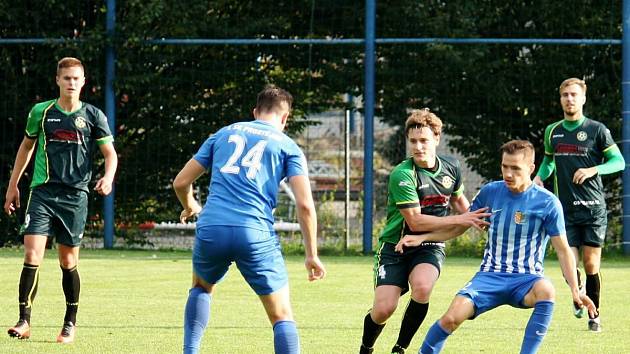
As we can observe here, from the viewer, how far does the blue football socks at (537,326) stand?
22.0ft

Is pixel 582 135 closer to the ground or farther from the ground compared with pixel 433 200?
→ farther from the ground

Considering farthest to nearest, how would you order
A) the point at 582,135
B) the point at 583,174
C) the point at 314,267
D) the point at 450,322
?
the point at 582,135 → the point at 583,174 → the point at 450,322 → the point at 314,267

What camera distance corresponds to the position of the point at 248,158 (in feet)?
19.9

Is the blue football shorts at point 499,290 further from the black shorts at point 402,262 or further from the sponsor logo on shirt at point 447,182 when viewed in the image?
the sponsor logo on shirt at point 447,182

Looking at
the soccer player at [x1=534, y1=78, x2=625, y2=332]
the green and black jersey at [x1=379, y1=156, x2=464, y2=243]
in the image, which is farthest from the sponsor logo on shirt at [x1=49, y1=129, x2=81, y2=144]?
the soccer player at [x1=534, y1=78, x2=625, y2=332]

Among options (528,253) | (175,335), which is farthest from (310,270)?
(175,335)

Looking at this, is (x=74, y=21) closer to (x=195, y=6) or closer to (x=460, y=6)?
(x=195, y=6)

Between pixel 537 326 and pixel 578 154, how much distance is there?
3.33 metres

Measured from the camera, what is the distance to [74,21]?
17.1m

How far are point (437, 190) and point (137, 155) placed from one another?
10068mm

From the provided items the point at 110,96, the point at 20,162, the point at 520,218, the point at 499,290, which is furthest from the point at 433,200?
the point at 110,96

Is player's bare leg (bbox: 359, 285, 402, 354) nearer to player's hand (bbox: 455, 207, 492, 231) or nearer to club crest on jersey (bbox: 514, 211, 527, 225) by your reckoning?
player's hand (bbox: 455, 207, 492, 231)

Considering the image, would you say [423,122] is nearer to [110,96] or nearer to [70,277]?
[70,277]

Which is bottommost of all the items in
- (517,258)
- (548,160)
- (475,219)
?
(517,258)
